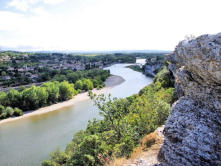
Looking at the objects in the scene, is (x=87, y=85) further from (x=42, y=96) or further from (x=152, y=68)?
(x=152, y=68)

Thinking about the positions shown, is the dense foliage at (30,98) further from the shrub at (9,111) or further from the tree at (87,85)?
the tree at (87,85)

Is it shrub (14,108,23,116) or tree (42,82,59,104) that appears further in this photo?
tree (42,82,59,104)

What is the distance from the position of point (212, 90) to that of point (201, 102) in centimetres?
53

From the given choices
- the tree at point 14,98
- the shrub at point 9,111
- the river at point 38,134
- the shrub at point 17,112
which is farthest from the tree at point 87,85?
the shrub at point 9,111

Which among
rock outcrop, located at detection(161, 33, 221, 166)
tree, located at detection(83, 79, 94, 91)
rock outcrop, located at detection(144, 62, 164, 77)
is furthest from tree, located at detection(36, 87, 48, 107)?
rock outcrop, located at detection(144, 62, 164, 77)

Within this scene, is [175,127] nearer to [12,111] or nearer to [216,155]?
[216,155]

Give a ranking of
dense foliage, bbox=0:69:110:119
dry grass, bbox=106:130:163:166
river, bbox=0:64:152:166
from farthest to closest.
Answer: dense foliage, bbox=0:69:110:119 → river, bbox=0:64:152:166 → dry grass, bbox=106:130:163:166

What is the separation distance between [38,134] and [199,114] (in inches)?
830

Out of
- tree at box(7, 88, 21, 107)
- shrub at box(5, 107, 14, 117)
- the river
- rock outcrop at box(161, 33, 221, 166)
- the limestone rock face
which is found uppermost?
rock outcrop at box(161, 33, 221, 166)

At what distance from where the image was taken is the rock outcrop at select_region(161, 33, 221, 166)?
147 inches

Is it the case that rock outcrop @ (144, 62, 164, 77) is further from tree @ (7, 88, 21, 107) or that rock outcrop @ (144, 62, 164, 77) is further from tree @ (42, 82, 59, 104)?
tree @ (7, 88, 21, 107)

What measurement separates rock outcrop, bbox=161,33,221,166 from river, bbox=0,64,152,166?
1467cm

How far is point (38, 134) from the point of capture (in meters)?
20.7

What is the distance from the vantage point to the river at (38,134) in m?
16.0
